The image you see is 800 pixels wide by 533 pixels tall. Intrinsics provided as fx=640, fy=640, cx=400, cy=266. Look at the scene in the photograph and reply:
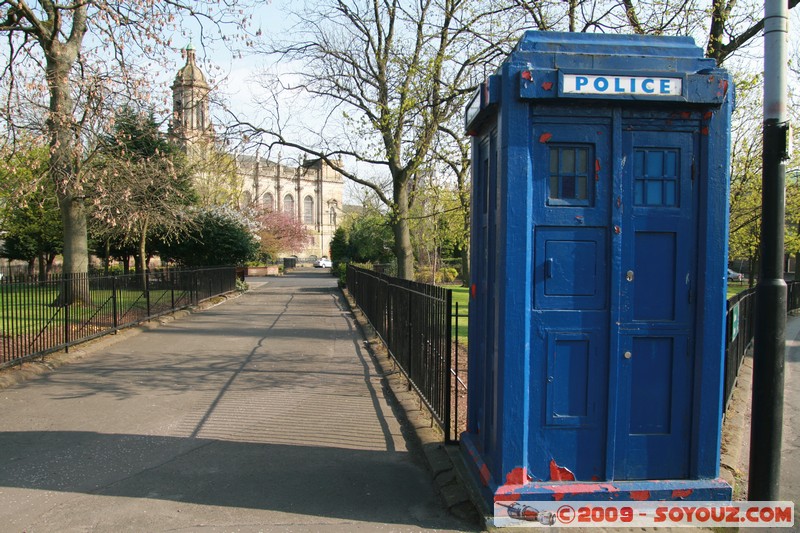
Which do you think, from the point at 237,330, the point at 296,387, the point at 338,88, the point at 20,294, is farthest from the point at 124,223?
the point at 296,387

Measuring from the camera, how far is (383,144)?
57.1ft

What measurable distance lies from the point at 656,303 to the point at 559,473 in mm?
1242

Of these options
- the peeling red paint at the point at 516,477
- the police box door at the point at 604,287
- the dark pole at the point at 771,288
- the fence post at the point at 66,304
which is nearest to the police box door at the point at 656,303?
the police box door at the point at 604,287

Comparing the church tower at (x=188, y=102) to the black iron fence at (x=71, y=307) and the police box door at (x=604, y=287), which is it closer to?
the black iron fence at (x=71, y=307)

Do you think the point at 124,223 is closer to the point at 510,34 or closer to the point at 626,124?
the point at 510,34

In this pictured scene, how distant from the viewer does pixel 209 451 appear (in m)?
5.88

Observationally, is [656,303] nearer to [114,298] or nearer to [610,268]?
[610,268]

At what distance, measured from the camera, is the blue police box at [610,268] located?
12.9ft

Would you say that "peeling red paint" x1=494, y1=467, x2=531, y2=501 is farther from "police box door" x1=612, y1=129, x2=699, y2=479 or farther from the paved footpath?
"police box door" x1=612, y1=129, x2=699, y2=479

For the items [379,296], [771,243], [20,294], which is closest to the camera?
[771,243]

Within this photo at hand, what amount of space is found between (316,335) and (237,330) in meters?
2.22

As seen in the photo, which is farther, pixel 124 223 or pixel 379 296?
pixel 124 223

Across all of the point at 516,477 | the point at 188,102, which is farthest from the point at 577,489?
the point at 188,102

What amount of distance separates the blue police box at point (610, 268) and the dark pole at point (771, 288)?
22cm
